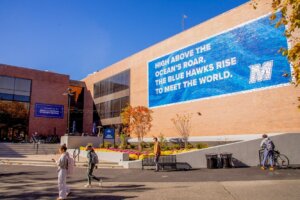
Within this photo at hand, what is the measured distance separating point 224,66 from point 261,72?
4080mm

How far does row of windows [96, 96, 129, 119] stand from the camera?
142 feet

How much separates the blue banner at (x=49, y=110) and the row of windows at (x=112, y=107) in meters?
6.22

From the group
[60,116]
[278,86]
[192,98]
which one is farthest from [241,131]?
[60,116]

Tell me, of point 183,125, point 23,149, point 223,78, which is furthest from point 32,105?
point 223,78

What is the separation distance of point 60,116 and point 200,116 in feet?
90.9

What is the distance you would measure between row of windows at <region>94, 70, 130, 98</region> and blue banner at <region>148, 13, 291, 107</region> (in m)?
7.37

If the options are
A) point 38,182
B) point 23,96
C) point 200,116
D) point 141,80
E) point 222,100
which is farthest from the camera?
point 23,96

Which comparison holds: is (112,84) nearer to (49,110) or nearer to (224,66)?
(49,110)

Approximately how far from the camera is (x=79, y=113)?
52344mm

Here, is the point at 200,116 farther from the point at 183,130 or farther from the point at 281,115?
the point at 281,115

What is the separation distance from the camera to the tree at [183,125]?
3070cm

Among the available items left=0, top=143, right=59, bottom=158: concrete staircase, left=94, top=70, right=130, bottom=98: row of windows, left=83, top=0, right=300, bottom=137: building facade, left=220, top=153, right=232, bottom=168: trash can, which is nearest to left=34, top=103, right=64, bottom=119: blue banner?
left=94, top=70, right=130, bottom=98: row of windows

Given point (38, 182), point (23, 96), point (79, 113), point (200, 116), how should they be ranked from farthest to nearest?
point (79, 113) < point (23, 96) < point (200, 116) < point (38, 182)

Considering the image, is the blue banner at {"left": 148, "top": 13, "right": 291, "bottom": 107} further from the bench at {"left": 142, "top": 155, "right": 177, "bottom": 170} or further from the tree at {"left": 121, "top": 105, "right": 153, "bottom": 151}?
the bench at {"left": 142, "top": 155, "right": 177, "bottom": 170}
